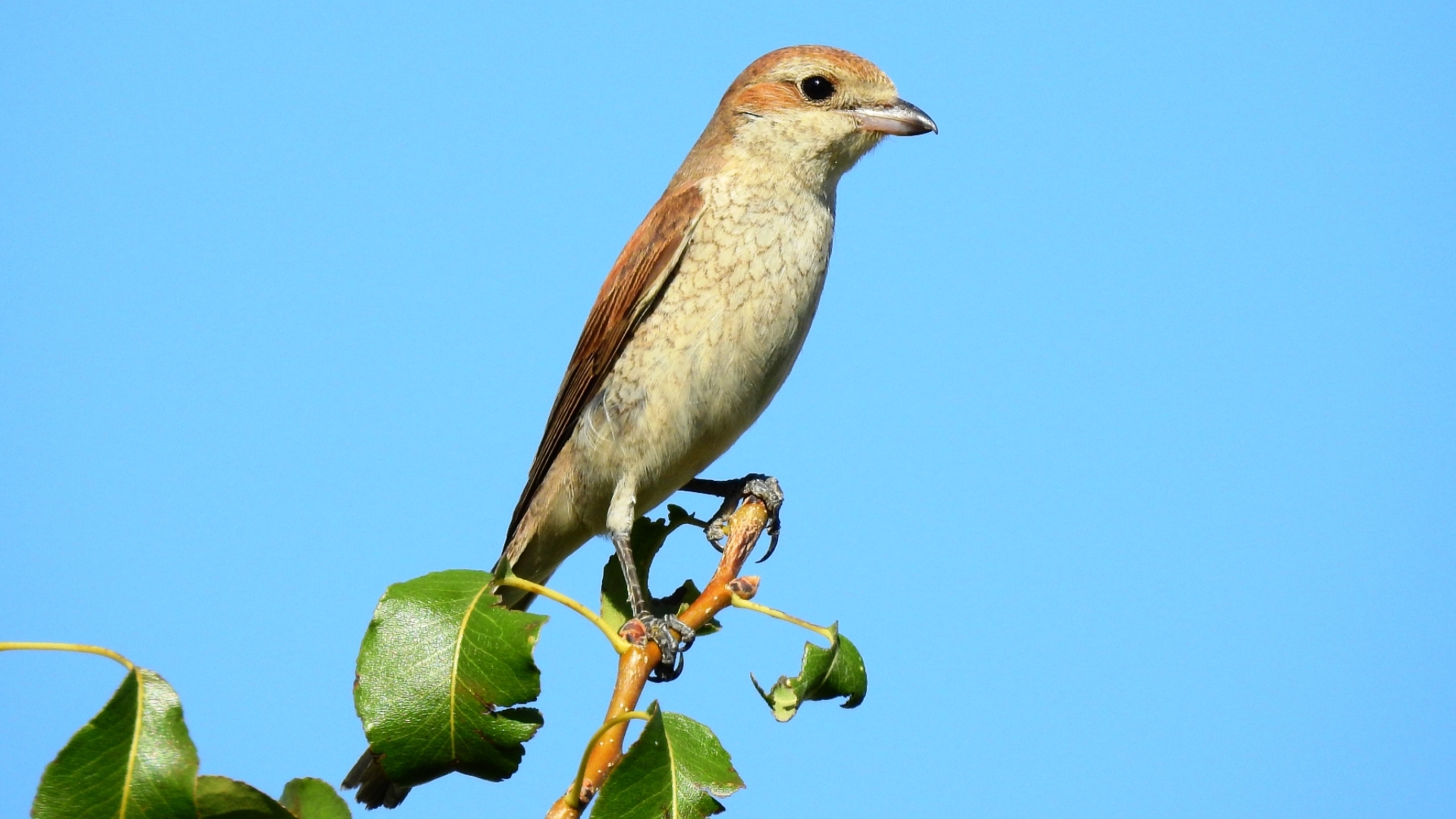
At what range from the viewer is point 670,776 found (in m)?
Answer: 2.28

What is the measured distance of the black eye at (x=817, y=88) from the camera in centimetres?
435

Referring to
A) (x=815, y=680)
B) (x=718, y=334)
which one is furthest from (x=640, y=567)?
(x=815, y=680)

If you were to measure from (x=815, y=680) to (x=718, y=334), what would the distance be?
1604 mm

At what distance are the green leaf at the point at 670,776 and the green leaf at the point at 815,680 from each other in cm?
24

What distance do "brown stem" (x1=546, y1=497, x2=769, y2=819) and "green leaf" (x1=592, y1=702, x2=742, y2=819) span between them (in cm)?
4

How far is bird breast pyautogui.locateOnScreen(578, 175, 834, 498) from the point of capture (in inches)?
157

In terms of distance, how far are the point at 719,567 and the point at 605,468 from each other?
5.23 feet

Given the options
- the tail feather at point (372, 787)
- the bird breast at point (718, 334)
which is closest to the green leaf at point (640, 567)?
the bird breast at point (718, 334)

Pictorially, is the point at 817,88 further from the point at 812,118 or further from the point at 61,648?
the point at 61,648

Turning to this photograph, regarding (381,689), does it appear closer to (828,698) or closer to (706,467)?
(828,698)

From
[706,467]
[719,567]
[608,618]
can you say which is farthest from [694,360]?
[719,567]

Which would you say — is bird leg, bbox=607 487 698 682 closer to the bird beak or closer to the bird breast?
the bird breast

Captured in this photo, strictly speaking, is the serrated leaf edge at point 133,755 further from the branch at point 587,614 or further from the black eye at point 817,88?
the black eye at point 817,88

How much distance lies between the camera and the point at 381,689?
95.7 inches
